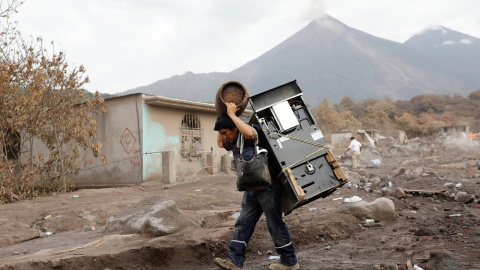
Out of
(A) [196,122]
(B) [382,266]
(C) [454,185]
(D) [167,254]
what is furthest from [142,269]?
(A) [196,122]

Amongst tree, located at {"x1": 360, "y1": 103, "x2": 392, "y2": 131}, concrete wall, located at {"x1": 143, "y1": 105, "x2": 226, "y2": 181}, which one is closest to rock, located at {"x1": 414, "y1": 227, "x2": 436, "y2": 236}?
concrete wall, located at {"x1": 143, "y1": 105, "x2": 226, "y2": 181}

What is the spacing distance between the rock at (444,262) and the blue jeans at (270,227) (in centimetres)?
120

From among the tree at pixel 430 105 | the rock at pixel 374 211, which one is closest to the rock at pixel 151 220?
the rock at pixel 374 211

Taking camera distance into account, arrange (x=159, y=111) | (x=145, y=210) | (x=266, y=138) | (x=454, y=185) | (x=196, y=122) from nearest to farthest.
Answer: (x=266, y=138)
(x=145, y=210)
(x=454, y=185)
(x=159, y=111)
(x=196, y=122)

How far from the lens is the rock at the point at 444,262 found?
10.7 ft

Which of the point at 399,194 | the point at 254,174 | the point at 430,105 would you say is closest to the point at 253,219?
the point at 254,174

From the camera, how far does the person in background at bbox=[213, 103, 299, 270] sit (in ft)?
12.1

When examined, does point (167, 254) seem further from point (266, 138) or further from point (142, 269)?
point (266, 138)

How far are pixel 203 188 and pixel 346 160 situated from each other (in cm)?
1127

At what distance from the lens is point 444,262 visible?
10.8 ft

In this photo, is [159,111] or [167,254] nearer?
[167,254]

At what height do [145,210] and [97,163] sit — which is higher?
[97,163]

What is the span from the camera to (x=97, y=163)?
14.5 metres

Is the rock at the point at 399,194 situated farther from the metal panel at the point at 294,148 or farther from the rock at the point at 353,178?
the metal panel at the point at 294,148
